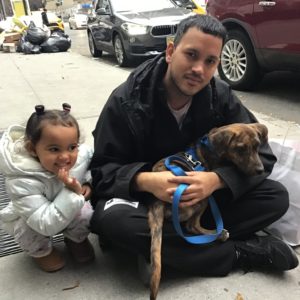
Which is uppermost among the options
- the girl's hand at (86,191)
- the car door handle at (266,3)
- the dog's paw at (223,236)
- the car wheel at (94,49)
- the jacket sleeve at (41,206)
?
Answer: the car door handle at (266,3)

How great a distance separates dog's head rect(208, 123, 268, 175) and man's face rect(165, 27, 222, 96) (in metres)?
0.30

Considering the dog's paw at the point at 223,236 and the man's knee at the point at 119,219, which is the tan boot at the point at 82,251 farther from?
the dog's paw at the point at 223,236

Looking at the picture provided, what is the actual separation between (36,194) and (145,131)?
708 millimetres

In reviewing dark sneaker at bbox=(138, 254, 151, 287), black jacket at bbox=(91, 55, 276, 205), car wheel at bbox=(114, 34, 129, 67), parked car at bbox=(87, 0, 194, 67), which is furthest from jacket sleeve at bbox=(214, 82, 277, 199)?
car wheel at bbox=(114, 34, 129, 67)

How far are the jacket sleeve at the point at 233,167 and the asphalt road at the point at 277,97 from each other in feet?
8.62

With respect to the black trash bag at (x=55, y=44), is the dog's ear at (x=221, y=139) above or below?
above

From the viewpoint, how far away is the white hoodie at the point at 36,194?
2.09 m

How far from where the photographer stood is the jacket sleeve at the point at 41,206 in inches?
81.8

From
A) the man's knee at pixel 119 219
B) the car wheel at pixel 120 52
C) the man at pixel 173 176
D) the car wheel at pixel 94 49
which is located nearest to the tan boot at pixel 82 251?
the man at pixel 173 176

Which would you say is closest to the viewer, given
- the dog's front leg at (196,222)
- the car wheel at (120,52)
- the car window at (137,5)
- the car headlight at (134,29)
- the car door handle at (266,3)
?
the dog's front leg at (196,222)

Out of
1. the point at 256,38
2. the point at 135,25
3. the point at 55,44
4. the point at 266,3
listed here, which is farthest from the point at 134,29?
the point at 55,44

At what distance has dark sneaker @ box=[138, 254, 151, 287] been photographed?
2.15 meters

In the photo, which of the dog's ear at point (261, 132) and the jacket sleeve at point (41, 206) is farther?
the dog's ear at point (261, 132)

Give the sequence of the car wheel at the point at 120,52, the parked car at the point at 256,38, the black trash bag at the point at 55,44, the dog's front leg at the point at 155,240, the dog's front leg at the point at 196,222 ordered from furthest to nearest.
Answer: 1. the black trash bag at the point at 55,44
2. the car wheel at the point at 120,52
3. the parked car at the point at 256,38
4. the dog's front leg at the point at 196,222
5. the dog's front leg at the point at 155,240
